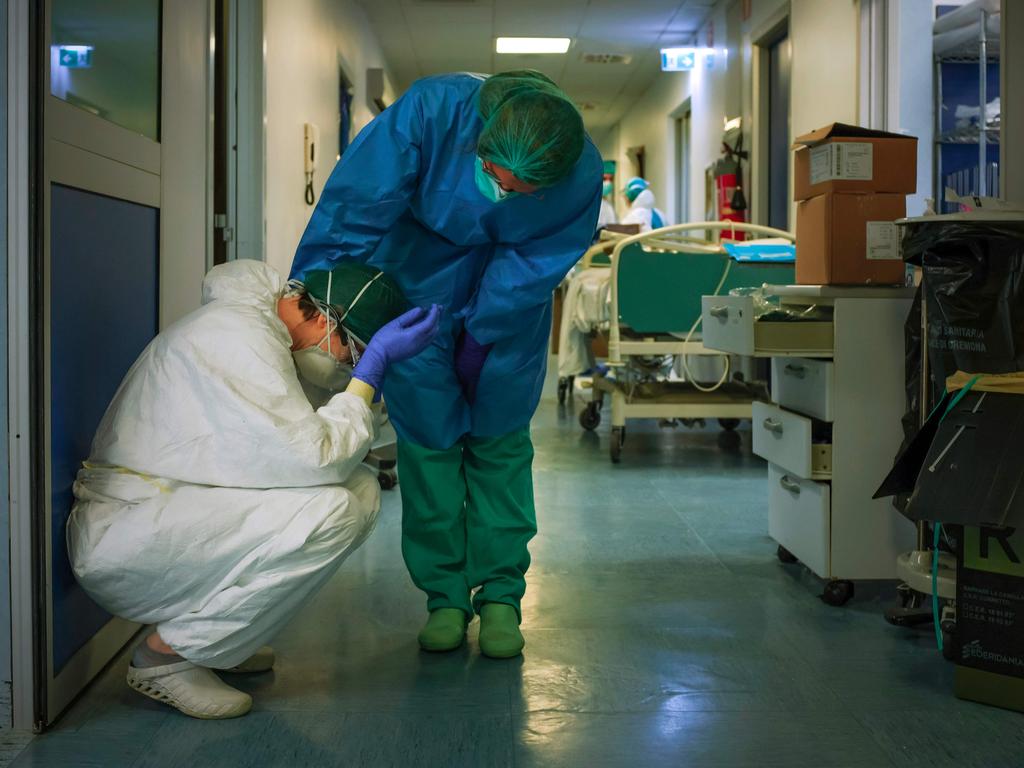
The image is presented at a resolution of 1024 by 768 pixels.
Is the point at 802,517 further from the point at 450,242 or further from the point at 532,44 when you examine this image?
the point at 532,44

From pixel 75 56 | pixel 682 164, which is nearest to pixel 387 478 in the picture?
pixel 75 56

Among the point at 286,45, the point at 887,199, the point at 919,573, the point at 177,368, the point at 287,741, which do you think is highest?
the point at 286,45

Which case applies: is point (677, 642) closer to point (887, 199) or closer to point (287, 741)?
point (287, 741)

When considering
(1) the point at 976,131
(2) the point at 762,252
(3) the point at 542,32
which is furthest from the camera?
(3) the point at 542,32

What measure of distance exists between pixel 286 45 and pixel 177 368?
321cm

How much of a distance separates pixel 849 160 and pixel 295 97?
3078 millimetres

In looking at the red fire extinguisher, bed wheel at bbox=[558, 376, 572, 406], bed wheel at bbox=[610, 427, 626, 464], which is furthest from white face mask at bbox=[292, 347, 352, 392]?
the red fire extinguisher

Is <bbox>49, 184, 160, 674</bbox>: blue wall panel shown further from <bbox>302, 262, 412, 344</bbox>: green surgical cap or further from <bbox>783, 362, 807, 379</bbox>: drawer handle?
<bbox>783, 362, 807, 379</bbox>: drawer handle

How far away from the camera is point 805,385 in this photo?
262 centimetres

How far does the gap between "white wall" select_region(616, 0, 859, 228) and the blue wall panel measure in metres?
3.81

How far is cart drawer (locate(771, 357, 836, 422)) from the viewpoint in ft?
8.15

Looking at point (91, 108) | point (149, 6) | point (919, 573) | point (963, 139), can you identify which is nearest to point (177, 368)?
point (91, 108)

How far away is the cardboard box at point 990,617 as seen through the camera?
184 centimetres

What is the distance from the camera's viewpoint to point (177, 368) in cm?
173
